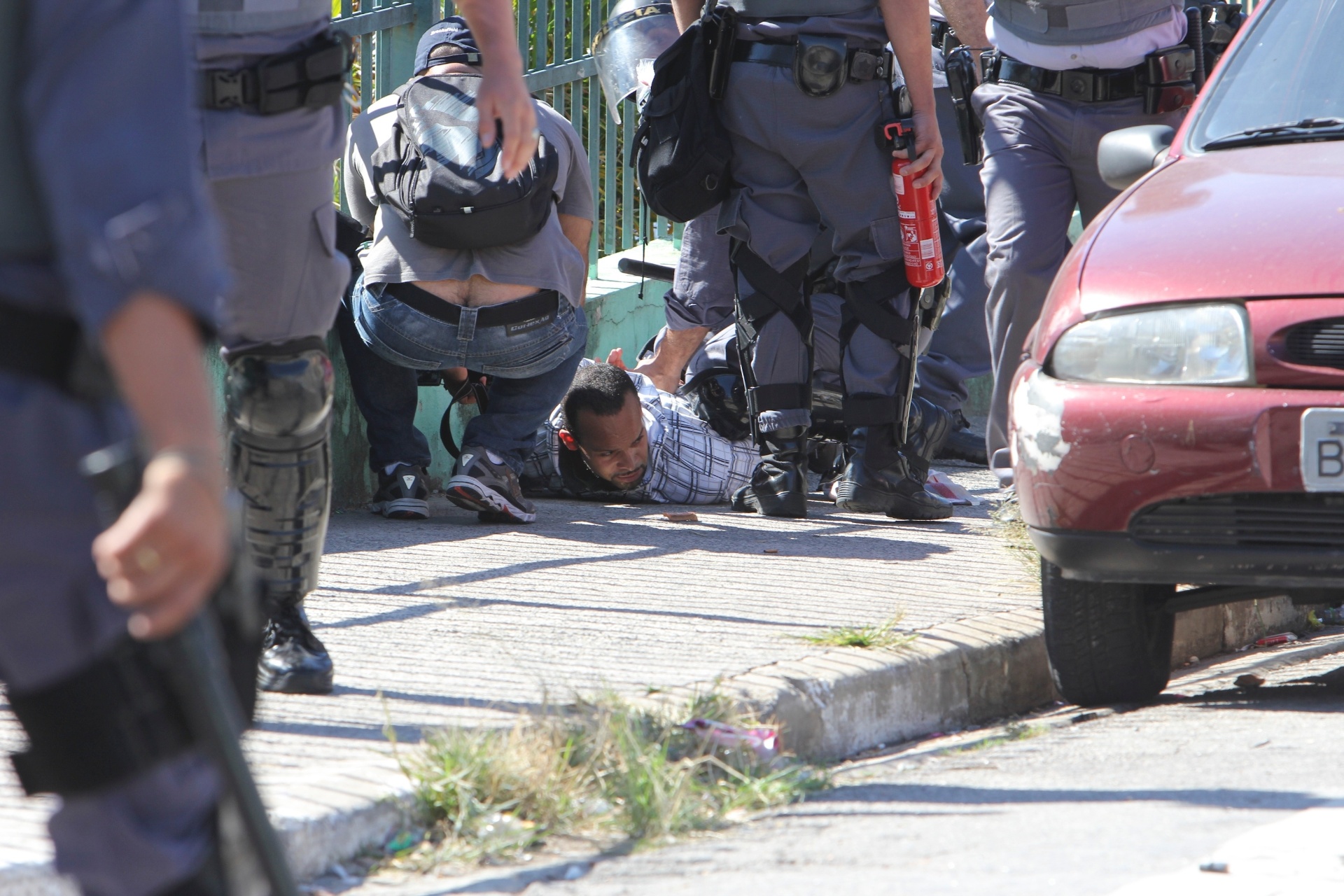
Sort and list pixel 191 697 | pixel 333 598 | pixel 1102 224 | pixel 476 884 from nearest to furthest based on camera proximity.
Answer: pixel 191 697 → pixel 476 884 → pixel 1102 224 → pixel 333 598

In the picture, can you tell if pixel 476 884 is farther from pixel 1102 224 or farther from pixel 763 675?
pixel 1102 224

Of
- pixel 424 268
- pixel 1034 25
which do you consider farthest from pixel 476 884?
pixel 1034 25

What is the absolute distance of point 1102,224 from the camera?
3723 mm

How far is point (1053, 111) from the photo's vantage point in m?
5.21

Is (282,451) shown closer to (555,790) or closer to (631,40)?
(555,790)

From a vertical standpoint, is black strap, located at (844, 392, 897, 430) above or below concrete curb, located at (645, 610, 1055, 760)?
above

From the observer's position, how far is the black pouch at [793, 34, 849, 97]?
5238 millimetres

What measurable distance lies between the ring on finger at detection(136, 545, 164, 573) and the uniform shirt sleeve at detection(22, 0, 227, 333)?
18cm

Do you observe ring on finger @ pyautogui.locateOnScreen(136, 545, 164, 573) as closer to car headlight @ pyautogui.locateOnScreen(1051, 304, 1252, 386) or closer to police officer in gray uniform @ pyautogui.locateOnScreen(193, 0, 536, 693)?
police officer in gray uniform @ pyautogui.locateOnScreen(193, 0, 536, 693)

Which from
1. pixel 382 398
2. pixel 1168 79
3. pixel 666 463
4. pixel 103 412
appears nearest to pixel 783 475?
pixel 666 463

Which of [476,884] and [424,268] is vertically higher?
[424,268]

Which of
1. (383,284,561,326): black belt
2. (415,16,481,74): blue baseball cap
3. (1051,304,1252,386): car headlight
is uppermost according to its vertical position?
(415,16,481,74): blue baseball cap

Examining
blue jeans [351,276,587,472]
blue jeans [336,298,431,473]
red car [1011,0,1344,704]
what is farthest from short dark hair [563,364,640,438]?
red car [1011,0,1344,704]

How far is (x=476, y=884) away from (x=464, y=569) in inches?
87.2
